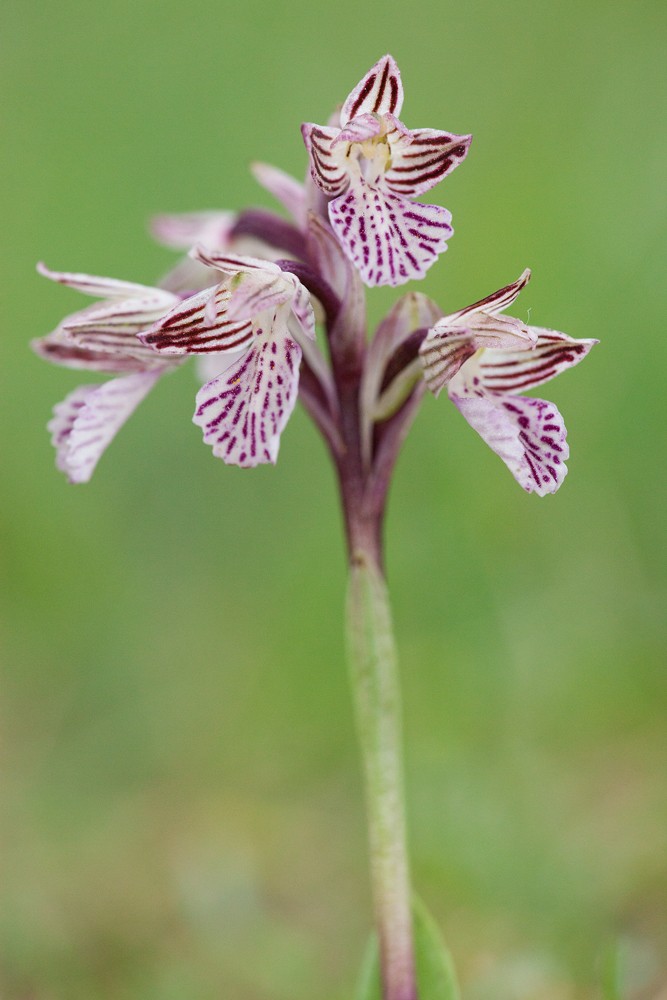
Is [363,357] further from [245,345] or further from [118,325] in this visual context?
[118,325]

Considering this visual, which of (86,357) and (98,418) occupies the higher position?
(86,357)

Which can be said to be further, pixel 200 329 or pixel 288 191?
pixel 288 191

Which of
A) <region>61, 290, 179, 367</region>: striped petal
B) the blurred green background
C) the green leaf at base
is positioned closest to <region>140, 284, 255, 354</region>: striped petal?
<region>61, 290, 179, 367</region>: striped petal

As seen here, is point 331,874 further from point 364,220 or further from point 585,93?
point 585,93

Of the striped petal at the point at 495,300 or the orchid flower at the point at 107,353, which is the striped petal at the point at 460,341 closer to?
the striped petal at the point at 495,300

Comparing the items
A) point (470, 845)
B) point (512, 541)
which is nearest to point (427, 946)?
point (470, 845)

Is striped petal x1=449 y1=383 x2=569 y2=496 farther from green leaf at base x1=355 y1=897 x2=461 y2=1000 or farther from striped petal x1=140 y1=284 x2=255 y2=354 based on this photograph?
green leaf at base x1=355 y1=897 x2=461 y2=1000

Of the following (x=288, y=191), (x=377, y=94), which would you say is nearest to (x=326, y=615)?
(x=288, y=191)
